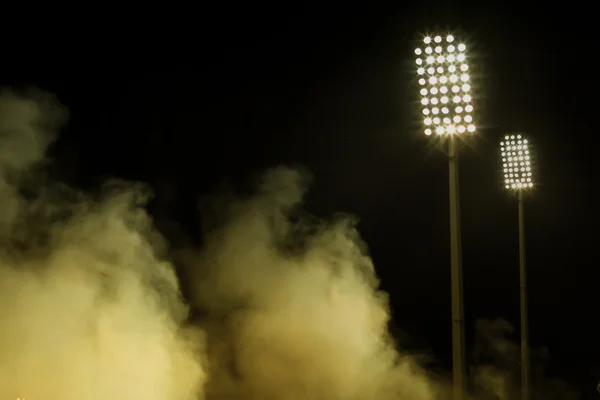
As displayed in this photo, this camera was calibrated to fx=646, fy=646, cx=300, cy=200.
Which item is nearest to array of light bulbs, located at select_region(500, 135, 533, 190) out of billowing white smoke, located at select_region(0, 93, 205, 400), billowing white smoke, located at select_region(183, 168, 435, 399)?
billowing white smoke, located at select_region(183, 168, 435, 399)

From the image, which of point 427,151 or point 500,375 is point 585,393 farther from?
point 427,151

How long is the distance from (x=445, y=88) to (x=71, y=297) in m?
7.62

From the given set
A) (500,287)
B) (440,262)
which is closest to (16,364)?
(440,262)

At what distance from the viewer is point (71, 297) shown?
11930mm

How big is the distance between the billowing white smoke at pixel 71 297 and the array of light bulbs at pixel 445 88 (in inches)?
268

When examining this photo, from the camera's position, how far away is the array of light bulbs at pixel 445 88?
9688 millimetres

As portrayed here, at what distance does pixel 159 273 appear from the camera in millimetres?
13922

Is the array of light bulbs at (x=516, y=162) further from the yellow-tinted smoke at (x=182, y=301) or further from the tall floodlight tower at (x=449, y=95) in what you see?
the tall floodlight tower at (x=449, y=95)

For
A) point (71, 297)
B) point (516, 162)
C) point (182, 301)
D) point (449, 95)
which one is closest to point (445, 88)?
point (449, 95)

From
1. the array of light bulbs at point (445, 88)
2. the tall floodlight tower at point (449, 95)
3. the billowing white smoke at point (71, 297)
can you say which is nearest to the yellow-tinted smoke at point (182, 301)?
the billowing white smoke at point (71, 297)

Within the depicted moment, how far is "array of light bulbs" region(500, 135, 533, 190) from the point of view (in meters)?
18.8

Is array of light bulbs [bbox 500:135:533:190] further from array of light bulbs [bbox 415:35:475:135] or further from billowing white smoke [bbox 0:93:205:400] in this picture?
billowing white smoke [bbox 0:93:205:400]

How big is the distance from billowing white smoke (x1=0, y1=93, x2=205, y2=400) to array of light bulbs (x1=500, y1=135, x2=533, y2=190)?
11036 mm

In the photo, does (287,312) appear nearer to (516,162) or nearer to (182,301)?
(182,301)
